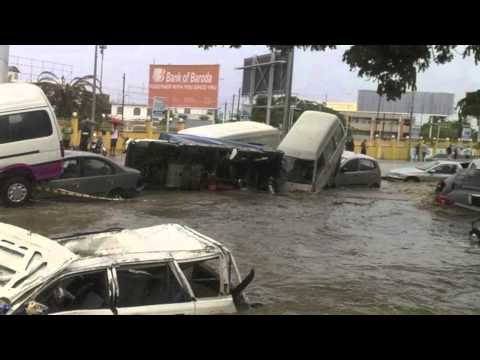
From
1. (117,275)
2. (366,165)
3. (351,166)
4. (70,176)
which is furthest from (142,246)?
(366,165)

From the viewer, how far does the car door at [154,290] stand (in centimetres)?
485

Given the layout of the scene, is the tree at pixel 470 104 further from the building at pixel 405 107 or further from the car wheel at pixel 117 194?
the building at pixel 405 107

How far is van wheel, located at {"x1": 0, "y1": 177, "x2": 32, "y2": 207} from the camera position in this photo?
12.2 meters

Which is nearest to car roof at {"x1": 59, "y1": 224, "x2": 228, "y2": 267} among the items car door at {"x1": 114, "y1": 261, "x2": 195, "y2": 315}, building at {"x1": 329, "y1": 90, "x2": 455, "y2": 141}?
car door at {"x1": 114, "y1": 261, "x2": 195, "y2": 315}

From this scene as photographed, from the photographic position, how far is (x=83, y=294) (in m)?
4.75

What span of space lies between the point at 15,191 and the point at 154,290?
8287 millimetres

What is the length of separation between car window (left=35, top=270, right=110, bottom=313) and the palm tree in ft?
135

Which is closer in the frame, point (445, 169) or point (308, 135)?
point (308, 135)

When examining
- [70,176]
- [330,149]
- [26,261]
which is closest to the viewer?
[26,261]

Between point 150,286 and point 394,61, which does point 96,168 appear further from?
point 150,286

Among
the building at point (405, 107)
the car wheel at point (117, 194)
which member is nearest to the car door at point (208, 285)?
the car wheel at point (117, 194)
